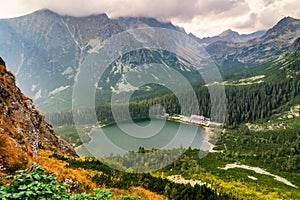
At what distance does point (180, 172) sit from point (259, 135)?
7666cm

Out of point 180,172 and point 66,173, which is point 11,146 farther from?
point 180,172

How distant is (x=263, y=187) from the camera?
184ft

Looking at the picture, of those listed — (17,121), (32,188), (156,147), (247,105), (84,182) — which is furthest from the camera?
(247,105)

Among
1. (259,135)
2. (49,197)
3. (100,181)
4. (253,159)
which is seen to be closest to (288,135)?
(259,135)

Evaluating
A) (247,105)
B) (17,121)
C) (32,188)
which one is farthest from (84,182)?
(247,105)

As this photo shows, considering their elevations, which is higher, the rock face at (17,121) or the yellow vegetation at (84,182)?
the rock face at (17,121)

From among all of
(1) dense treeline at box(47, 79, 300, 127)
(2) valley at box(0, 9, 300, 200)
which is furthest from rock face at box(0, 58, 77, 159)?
(1) dense treeline at box(47, 79, 300, 127)

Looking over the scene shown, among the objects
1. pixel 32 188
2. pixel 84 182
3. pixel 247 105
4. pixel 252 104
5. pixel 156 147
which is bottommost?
pixel 156 147

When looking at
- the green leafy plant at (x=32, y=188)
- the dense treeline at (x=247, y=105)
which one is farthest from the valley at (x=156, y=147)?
the dense treeline at (x=247, y=105)

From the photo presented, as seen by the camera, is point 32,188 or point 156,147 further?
point 156,147

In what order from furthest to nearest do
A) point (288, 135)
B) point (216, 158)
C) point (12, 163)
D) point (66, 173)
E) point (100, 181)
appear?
point (288, 135)
point (216, 158)
point (100, 181)
point (66, 173)
point (12, 163)

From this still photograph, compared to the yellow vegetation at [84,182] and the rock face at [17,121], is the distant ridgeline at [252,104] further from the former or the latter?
the yellow vegetation at [84,182]

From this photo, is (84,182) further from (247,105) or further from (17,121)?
(247,105)

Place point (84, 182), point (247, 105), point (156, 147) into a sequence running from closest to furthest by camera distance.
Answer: point (84, 182) < point (156, 147) < point (247, 105)
